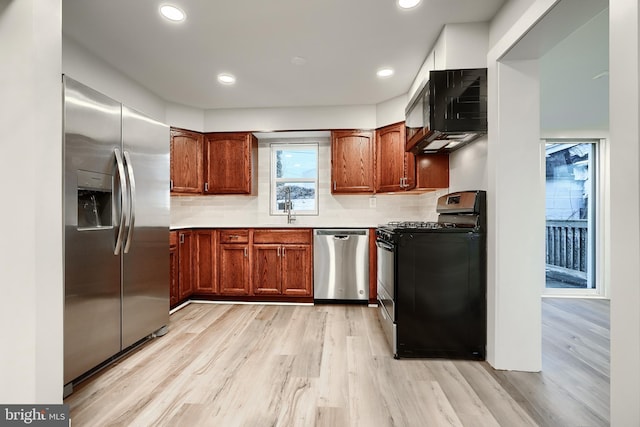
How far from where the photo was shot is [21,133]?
1.25m

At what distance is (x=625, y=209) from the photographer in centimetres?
109

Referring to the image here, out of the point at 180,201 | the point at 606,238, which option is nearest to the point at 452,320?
the point at 606,238

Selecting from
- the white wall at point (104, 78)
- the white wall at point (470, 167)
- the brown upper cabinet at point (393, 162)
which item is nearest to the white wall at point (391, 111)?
the brown upper cabinet at point (393, 162)

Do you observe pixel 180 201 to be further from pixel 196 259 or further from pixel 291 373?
pixel 291 373

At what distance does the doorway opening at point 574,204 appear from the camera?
4070 millimetres

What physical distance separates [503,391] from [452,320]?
1.66ft

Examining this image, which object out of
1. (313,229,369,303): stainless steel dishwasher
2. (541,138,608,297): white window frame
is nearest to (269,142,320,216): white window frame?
(313,229,369,303): stainless steel dishwasher

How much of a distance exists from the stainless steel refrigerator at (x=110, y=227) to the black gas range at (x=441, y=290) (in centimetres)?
190

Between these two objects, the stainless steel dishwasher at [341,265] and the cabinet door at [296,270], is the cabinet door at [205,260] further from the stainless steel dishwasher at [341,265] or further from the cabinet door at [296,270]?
the stainless steel dishwasher at [341,265]

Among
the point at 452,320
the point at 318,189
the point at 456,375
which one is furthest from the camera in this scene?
the point at 318,189

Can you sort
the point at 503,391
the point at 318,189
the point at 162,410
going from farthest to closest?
the point at 318,189, the point at 503,391, the point at 162,410

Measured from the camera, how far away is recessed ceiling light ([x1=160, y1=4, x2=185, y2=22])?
6.64 feet

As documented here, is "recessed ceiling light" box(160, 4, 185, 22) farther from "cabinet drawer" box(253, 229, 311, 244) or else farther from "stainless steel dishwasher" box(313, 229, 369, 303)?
"stainless steel dishwasher" box(313, 229, 369, 303)

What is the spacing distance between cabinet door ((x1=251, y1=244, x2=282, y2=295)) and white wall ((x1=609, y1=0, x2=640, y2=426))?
9.78ft
